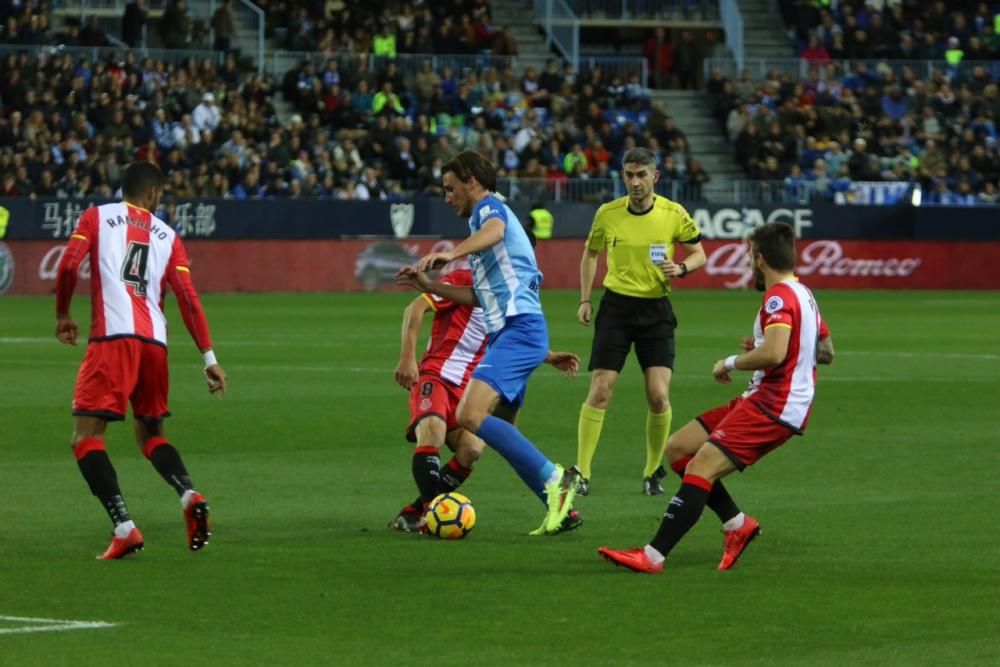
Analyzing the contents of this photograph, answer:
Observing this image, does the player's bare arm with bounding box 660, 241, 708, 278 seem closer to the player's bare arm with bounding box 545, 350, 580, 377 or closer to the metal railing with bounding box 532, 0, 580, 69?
the player's bare arm with bounding box 545, 350, 580, 377

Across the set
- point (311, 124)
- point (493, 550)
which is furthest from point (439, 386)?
point (311, 124)

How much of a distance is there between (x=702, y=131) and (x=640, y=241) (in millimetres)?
35974

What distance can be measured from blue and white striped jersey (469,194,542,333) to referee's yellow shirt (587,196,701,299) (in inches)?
106

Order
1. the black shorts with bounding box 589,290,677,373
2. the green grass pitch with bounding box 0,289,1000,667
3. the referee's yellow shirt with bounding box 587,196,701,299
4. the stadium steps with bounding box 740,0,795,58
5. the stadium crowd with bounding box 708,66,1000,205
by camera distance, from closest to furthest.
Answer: the green grass pitch with bounding box 0,289,1000,667 < the black shorts with bounding box 589,290,677,373 < the referee's yellow shirt with bounding box 587,196,701,299 < the stadium crowd with bounding box 708,66,1000,205 < the stadium steps with bounding box 740,0,795,58

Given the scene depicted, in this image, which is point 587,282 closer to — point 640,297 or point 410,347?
point 640,297

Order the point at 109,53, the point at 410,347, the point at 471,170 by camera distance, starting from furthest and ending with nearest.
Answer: the point at 109,53 → the point at 410,347 → the point at 471,170

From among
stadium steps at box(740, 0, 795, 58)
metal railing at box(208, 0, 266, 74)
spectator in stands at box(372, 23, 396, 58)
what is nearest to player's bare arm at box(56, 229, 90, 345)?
metal railing at box(208, 0, 266, 74)

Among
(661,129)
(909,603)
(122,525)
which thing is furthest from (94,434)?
(661,129)

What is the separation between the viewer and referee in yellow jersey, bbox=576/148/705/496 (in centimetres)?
1252

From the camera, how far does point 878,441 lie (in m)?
15.0

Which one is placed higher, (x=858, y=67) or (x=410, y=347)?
(x=858, y=67)

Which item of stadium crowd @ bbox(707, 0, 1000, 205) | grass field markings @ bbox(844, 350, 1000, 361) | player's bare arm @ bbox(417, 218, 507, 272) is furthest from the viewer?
stadium crowd @ bbox(707, 0, 1000, 205)

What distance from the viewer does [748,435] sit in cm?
926

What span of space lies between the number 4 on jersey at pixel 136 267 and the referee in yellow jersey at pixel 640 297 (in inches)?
144
